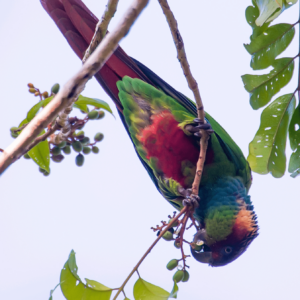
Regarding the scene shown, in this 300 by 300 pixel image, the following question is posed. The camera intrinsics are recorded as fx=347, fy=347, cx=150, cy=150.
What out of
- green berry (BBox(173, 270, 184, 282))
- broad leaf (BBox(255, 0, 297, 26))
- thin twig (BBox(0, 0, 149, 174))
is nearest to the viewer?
thin twig (BBox(0, 0, 149, 174))

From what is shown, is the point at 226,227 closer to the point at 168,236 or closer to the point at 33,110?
the point at 168,236

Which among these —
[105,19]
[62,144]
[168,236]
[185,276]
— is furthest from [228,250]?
[105,19]

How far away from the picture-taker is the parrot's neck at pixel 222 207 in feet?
8.86

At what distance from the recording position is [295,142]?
2.38 m

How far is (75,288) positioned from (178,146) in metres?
1.34

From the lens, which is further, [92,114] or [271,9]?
[92,114]

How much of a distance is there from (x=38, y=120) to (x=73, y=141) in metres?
1.40

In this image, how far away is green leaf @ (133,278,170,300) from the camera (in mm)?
2088

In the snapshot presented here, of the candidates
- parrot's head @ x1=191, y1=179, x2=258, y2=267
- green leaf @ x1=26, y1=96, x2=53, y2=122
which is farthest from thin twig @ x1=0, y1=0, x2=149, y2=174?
parrot's head @ x1=191, y1=179, x2=258, y2=267

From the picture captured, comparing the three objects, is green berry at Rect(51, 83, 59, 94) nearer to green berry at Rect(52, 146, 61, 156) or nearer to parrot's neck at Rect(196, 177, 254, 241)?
green berry at Rect(52, 146, 61, 156)

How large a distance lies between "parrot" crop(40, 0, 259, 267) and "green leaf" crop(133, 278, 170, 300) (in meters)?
0.62

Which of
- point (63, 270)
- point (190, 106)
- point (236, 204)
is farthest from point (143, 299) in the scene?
point (190, 106)

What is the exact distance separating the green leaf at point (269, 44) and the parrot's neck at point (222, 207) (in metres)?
0.97

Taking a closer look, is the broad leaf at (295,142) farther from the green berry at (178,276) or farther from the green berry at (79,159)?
the green berry at (79,159)
